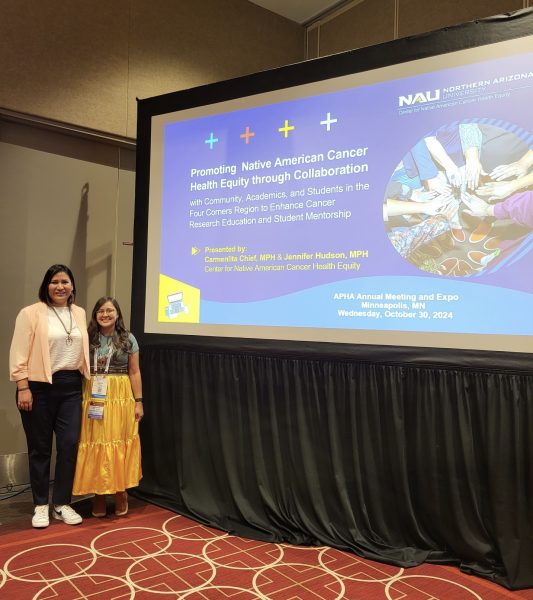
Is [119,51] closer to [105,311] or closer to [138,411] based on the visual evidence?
[105,311]

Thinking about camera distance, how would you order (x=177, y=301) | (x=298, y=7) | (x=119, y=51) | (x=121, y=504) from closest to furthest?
(x=121, y=504), (x=177, y=301), (x=119, y=51), (x=298, y=7)

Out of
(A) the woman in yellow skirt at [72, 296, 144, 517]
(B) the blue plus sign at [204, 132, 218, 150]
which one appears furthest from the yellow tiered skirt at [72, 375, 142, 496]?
(B) the blue plus sign at [204, 132, 218, 150]

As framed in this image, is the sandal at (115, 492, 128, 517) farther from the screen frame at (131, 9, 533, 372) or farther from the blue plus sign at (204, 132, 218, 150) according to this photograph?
the blue plus sign at (204, 132, 218, 150)

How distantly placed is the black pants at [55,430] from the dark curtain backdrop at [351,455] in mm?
553

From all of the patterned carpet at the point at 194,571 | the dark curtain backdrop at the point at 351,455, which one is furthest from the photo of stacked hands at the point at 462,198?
the patterned carpet at the point at 194,571

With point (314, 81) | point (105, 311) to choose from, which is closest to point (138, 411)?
point (105, 311)

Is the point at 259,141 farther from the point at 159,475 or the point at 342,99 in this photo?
the point at 159,475

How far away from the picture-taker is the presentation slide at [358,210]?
2.65 m

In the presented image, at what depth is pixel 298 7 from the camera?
4852 millimetres

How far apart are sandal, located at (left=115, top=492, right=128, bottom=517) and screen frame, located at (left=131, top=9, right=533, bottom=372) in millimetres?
915

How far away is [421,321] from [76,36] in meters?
3.05

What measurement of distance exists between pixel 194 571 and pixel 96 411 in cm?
108

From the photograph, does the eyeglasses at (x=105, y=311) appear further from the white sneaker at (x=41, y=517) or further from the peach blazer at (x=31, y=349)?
the white sneaker at (x=41, y=517)

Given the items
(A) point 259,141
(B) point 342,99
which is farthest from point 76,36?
(B) point 342,99
